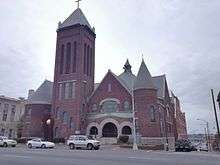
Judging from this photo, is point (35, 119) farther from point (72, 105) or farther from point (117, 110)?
point (117, 110)

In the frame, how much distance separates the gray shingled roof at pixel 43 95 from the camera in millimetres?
60688

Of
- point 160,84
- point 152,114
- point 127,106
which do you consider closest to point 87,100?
point 127,106

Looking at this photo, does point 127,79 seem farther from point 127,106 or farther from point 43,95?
point 43,95

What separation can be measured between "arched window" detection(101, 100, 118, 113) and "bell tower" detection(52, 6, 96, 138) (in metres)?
3.91

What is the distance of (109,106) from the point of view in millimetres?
56531

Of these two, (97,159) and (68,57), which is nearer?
(97,159)

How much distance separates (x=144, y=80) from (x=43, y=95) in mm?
22492

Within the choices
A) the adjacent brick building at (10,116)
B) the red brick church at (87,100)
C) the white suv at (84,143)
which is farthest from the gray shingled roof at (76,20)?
the white suv at (84,143)

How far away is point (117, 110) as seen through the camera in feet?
181

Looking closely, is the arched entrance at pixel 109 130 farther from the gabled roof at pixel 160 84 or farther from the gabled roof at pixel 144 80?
the gabled roof at pixel 160 84

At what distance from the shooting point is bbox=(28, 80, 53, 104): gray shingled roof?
60.7 metres

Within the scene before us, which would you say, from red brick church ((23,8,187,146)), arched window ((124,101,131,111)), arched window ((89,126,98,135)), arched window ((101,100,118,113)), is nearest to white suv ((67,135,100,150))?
red brick church ((23,8,187,146))

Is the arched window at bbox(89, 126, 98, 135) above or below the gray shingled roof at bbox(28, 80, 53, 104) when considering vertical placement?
below

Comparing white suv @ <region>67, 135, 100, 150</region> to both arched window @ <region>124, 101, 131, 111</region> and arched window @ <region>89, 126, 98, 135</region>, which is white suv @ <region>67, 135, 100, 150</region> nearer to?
arched window @ <region>89, 126, 98, 135</region>
